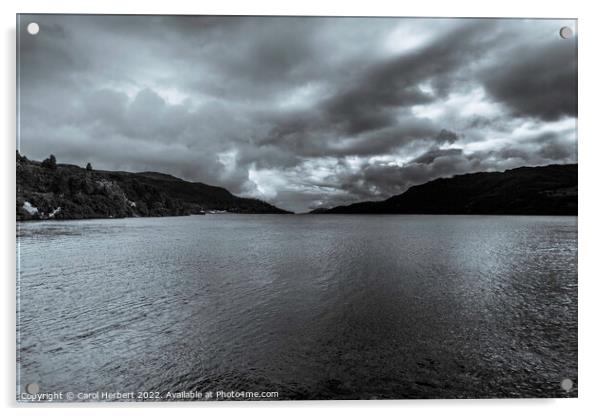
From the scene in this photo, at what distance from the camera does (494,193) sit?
1372cm

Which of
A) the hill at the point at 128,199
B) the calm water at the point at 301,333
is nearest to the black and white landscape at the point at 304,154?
the calm water at the point at 301,333

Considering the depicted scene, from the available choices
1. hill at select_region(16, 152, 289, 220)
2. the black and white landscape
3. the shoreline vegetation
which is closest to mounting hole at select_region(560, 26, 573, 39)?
the black and white landscape

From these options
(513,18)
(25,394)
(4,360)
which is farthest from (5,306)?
(513,18)

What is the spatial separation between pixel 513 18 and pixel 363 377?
7.66 metres

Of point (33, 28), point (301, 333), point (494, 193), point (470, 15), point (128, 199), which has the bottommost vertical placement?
point (301, 333)

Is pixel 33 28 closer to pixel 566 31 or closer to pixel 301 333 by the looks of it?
pixel 301 333

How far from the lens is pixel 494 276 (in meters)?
13.0

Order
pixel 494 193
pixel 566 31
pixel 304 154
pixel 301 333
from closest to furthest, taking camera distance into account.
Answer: pixel 566 31, pixel 301 333, pixel 304 154, pixel 494 193

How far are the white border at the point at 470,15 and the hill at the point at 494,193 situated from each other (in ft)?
2.19

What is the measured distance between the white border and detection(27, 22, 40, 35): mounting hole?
26cm

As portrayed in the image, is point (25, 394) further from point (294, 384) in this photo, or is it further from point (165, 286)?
point (165, 286)

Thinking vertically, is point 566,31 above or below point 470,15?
below

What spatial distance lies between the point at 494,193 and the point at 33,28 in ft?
55.5

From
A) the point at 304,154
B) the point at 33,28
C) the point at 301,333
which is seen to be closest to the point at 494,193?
the point at 304,154
